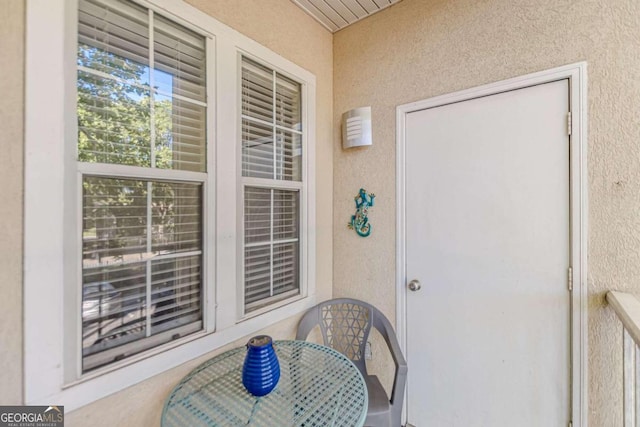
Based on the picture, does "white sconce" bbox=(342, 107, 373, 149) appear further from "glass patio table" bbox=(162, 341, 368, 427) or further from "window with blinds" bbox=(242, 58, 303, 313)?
"glass patio table" bbox=(162, 341, 368, 427)

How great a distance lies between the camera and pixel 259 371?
44.2 inches

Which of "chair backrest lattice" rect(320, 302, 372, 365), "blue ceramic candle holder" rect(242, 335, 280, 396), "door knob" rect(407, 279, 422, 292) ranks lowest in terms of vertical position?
"chair backrest lattice" rect(320, 302, 372, 365)

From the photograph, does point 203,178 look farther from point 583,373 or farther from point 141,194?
point 583,373

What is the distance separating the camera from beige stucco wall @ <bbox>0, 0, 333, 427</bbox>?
2.95 feet

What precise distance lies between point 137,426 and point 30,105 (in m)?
1.36

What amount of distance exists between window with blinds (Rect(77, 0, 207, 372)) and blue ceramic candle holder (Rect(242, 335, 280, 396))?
0.47 metres

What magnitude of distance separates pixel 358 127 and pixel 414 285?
1234mm

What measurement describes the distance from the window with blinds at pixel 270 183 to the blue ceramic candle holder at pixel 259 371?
549 millimetres

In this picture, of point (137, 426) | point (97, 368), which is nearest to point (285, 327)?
point (137, 426)

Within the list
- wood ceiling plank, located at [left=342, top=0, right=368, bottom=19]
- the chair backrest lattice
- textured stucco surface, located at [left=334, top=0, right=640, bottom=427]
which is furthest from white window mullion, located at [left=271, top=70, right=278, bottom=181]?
the chair backrest lattice

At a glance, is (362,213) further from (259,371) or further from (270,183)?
(259,371)

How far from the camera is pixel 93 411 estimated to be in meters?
1.07

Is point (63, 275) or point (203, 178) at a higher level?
point (203, 178)

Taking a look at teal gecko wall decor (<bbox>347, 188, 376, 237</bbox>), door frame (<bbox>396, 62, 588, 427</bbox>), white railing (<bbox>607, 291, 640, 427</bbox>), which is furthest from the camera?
teal gecko wall decor (<bbox>347, 188, 376, 237</bbox>)
